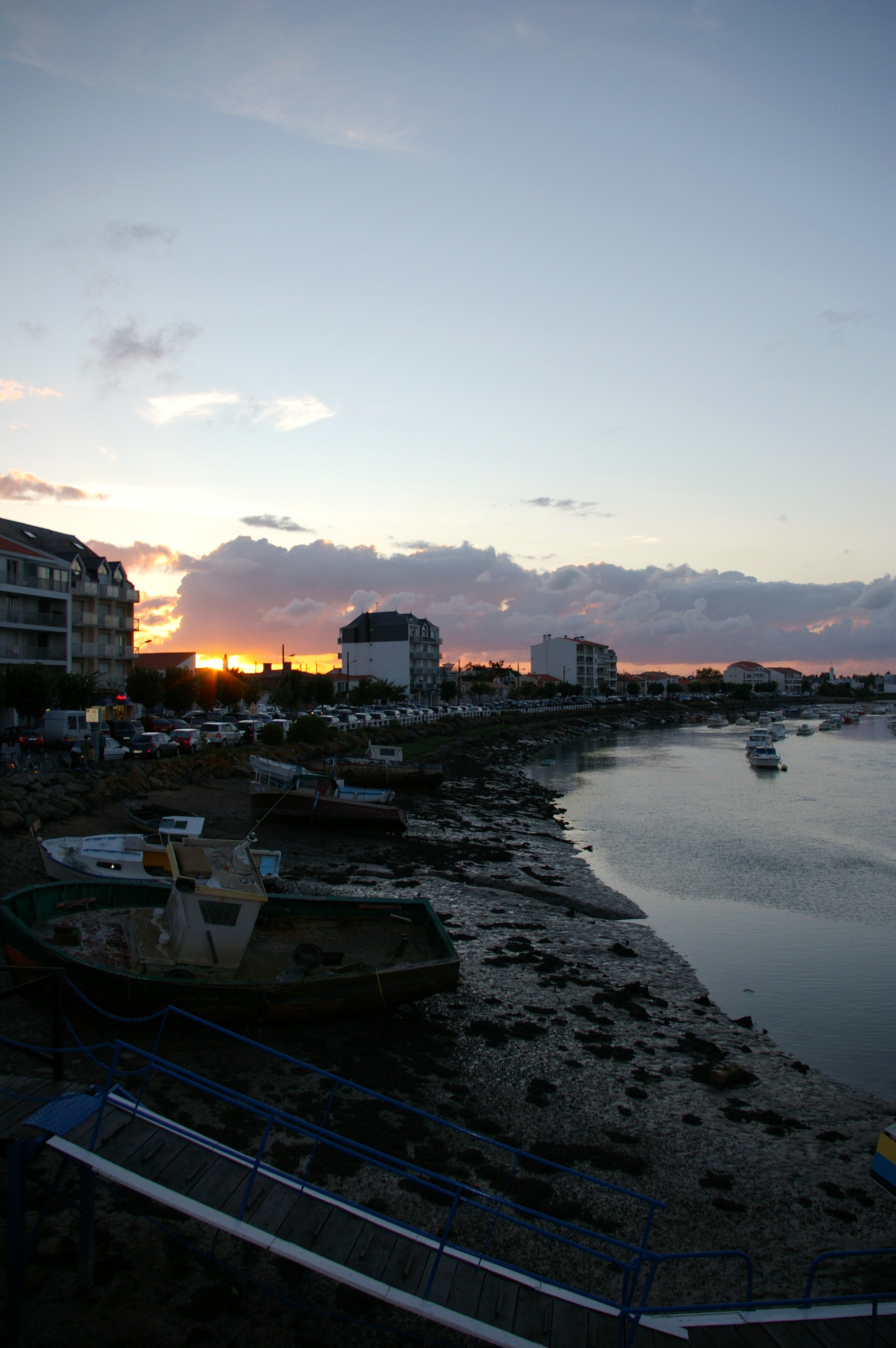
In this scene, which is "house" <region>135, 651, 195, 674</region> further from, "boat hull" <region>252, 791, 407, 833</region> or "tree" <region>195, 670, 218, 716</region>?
"boat hull" <region>252, 791, 407, 833</region>

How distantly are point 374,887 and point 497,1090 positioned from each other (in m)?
12.3

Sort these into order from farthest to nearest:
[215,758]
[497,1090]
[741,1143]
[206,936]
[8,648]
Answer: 1. [8,648]
2. [215,758]
3. [206,936]
4. [497,1090]
5. [741,1143]

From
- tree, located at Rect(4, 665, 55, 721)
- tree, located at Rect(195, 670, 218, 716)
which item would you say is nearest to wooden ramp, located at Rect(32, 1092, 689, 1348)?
tree, located at Rect(4, 665, 55, 721)

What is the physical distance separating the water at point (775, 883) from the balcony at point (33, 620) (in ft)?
128

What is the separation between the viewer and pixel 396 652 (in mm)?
134750

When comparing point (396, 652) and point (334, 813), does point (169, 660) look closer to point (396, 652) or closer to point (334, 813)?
point (396, 652)

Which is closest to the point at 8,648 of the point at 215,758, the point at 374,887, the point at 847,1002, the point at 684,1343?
the point at 215,758

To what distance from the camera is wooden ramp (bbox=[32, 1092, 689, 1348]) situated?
246 inches

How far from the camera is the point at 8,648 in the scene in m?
54.3

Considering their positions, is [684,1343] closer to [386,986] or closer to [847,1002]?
[386,986]

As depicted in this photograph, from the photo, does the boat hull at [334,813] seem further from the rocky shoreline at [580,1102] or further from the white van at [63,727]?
the white van at [63,727]

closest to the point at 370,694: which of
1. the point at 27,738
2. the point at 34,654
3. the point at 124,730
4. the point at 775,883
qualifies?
the point at 34,654

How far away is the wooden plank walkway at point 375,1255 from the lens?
629cm

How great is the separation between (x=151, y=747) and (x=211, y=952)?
31.3m
